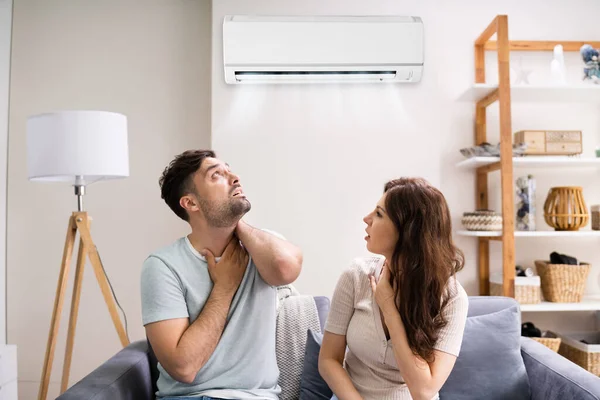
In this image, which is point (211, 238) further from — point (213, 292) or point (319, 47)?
point (319, 47)

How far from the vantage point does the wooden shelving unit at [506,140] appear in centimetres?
288

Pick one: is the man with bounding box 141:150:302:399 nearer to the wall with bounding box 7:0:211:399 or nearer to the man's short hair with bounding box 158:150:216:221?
the man's short hair with bounding box 158:150:216:221

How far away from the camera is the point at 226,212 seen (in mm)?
1788

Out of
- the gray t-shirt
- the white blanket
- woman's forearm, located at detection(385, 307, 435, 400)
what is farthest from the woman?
the white blanket

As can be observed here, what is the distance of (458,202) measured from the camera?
3240 mm

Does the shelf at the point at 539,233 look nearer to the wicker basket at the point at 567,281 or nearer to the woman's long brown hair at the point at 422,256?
the wicker basket at the point at 567,281

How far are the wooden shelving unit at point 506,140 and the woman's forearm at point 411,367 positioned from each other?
4.96ft

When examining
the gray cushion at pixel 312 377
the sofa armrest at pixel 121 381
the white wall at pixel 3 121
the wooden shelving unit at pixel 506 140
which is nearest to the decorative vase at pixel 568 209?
the wooden shelving unit at pixel 506 140

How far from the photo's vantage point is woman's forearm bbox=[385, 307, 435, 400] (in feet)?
4.97

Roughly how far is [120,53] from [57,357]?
1.91 m

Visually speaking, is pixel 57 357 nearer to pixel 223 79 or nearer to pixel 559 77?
pixel 223 79

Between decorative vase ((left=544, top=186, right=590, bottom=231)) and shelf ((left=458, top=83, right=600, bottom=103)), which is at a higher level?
shelf ((left=458, top=83, right=600, bottom=103))

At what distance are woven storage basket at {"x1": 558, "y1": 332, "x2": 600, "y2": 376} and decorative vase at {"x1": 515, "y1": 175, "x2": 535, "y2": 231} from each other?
669mm

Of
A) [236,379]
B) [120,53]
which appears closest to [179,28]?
[120,53]
